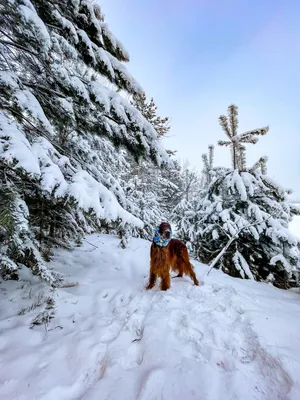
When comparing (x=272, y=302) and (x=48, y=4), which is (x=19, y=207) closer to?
(x=48, y=4)

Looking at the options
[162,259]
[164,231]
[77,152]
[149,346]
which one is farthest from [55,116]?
[149,346]

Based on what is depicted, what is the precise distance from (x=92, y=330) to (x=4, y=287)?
5.00ft

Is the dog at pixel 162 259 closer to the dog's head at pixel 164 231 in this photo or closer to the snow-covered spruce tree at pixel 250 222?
the dog's head at pixel 164 231

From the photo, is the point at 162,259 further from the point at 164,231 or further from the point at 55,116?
the point at 55,116

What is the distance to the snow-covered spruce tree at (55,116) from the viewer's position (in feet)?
Answer: 5.46

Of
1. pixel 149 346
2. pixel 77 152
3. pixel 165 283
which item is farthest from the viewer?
pixel 77 152

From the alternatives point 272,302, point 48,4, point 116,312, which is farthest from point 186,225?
point 48,4

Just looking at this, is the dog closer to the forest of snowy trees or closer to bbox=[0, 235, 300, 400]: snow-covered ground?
bbox=[0, 235, 300, 400]: snow-covered ground

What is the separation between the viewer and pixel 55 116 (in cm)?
286

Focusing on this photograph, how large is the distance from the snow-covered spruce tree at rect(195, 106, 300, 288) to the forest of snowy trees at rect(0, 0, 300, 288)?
0.08 ft

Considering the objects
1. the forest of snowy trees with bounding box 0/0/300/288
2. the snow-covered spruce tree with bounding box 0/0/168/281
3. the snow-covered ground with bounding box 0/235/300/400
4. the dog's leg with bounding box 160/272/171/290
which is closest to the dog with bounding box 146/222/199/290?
the dog's leg with bounding box 160/272/171/290

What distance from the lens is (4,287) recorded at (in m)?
2.50

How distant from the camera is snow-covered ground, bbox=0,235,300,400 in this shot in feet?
4.03

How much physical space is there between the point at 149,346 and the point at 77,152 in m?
3.55
